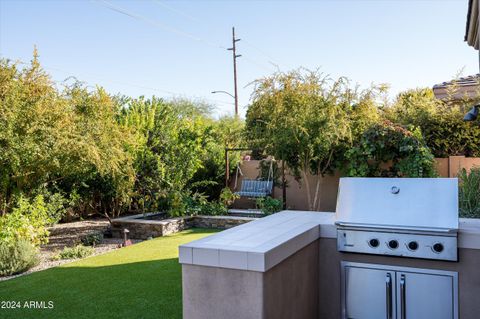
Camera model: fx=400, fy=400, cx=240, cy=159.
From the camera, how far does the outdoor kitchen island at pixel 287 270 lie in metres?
2.43

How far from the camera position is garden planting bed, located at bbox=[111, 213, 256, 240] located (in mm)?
8469

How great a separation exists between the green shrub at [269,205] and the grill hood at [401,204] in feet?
20.0

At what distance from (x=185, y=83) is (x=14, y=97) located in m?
23.3

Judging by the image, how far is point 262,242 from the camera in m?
2.65

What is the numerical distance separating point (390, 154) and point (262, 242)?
7032mm

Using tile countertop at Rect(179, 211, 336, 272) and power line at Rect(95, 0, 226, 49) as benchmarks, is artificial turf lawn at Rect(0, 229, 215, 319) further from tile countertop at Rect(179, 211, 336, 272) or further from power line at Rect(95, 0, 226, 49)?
power line at Rect(95, 0, 226, 49)

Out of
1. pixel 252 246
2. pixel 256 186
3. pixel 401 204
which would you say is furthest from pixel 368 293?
pixel 256 186

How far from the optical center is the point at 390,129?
8.59 m

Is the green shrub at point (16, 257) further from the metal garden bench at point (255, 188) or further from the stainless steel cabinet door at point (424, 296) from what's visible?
the metal garden bench at point (255, 188)

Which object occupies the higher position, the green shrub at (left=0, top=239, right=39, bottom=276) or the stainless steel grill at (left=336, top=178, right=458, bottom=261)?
the stainless steel grill at (left=336, top=178, right=458, bottom=261)

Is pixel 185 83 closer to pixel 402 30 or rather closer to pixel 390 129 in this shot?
pixel 402 30

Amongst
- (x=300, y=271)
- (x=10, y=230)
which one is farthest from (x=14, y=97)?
(x=300, y=271)

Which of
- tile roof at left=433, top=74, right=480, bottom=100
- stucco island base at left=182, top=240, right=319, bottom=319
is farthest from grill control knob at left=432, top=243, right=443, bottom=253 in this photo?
tile roof at left=433, top=74, right=480, bottom=100

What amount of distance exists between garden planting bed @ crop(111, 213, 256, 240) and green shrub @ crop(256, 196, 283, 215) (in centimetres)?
61
